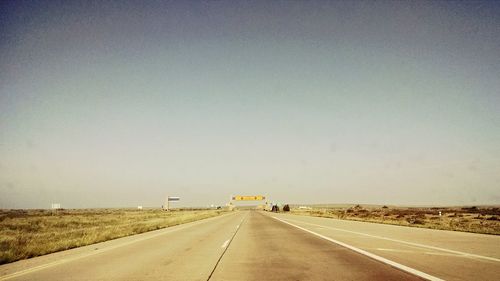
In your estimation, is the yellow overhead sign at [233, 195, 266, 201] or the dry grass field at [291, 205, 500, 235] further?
the yellow overhead sign at [233, 195, 266, 201]

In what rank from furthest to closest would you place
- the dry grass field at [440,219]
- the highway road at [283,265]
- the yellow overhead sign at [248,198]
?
the yellow overhead sign at [248,198] → the dry grass field at [440,219] → the highway road at [283,265]

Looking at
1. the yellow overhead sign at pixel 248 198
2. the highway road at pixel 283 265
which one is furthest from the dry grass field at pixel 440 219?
the yellow overhead sign at pixel 248 198

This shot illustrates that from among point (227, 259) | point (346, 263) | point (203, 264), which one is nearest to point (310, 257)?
point (346, 263)

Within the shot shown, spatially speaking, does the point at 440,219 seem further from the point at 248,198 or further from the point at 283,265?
the point at 248,198

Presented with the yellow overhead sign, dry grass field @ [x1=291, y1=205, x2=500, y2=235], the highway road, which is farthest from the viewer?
the yellow overhead sign

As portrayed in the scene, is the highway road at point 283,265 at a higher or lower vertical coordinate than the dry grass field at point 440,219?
higher

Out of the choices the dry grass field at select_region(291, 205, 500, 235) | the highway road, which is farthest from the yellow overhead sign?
the highway road

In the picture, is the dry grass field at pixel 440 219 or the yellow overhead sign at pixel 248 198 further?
the yellow overhead sign at pixel 248 198

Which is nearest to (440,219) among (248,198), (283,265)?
(283,265)

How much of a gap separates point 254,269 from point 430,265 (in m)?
3.93

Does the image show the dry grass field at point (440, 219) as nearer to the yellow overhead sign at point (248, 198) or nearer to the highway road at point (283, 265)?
the highway road at point (283, 265)

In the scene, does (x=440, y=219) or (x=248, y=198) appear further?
(x=248, y=198)

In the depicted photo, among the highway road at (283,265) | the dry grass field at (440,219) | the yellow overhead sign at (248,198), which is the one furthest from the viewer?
the yellow overhead sign at (248,198)

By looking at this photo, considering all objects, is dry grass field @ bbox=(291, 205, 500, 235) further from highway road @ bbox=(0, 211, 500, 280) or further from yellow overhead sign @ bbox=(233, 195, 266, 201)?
yellow overhead sign @ bbox=(233, 195, 266, 201)
